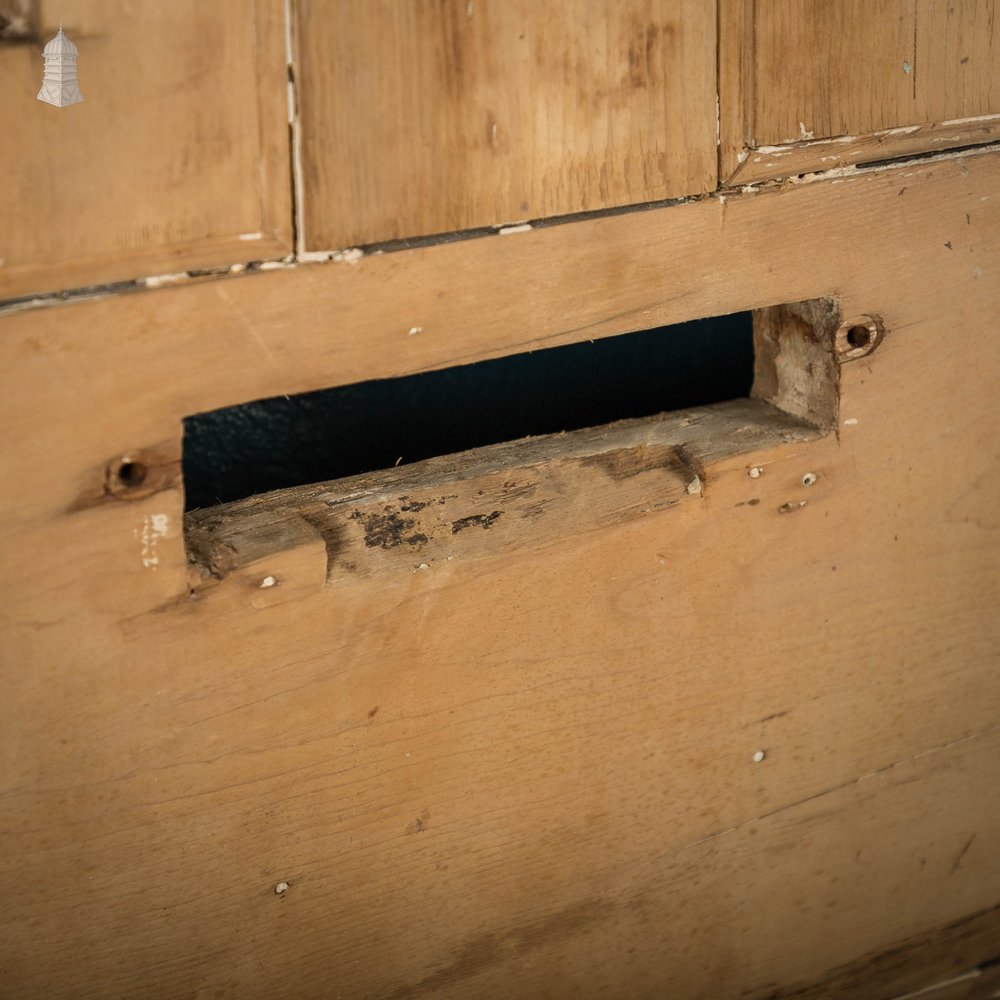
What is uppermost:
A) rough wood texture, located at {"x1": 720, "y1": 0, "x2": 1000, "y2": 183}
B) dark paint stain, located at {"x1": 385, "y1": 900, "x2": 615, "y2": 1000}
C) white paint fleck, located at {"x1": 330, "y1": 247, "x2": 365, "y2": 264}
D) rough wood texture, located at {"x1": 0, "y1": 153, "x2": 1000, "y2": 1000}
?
rough wood texture, located at {"x1": 720, "y1": 0, "x2": 1000, "y2": 183}

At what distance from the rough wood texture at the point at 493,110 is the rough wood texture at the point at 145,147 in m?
0.03

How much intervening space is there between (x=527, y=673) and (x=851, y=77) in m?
0.50

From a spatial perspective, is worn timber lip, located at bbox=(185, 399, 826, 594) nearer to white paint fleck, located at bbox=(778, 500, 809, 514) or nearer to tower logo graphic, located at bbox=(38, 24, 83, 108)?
white paint fleck, located at bbox=(778, 500, 809, 514)

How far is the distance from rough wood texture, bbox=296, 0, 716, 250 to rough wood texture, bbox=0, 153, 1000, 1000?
0.09 feet

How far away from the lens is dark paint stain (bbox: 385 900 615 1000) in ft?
3.47

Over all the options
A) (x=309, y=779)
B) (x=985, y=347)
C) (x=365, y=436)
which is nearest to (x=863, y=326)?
(x=985, y=347)

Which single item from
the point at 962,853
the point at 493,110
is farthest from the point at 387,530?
the point at 962,853

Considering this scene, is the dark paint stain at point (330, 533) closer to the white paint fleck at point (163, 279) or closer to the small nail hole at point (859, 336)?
the white paint fleck at point (163, 279)

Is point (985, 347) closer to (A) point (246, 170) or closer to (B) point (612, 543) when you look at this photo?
(B) point (612, 543)

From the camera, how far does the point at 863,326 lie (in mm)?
1038

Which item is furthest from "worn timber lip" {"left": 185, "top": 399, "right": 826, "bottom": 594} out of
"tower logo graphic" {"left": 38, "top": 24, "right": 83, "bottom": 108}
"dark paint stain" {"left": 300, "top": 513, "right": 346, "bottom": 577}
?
"tower logo graphic" {"left": 38, "top": 24, "right": 83, "bottom": 108}

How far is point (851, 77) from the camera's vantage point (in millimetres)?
958

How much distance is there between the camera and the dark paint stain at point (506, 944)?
3.47ft

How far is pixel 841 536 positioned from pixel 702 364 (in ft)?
0.87
